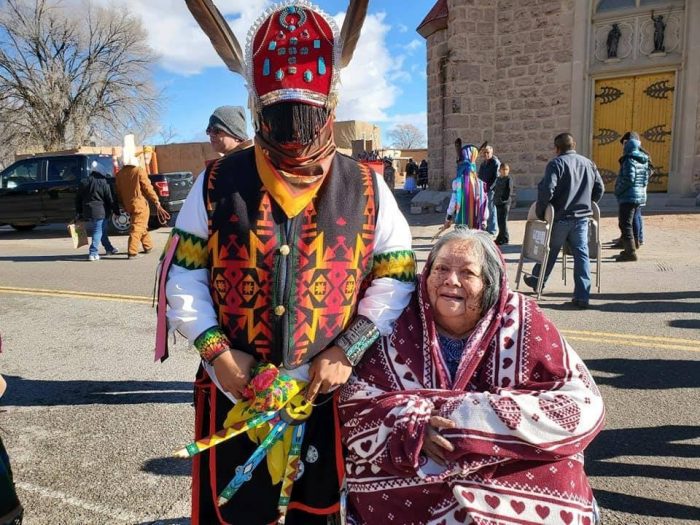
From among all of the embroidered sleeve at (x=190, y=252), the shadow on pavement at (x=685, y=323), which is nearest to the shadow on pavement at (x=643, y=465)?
the shadow on pavement at (x=685, y=323)

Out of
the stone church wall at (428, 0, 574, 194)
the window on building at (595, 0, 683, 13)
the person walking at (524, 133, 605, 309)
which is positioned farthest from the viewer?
the stone church wall at (428, 0, 574, 194)

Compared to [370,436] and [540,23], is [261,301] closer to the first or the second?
[370,436]

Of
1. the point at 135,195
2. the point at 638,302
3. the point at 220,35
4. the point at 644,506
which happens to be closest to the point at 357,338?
the point at 220,35

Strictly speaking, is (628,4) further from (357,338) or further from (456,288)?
(357,338)

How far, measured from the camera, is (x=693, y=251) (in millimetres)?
7656

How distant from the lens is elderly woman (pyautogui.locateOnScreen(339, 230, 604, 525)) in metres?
1.48

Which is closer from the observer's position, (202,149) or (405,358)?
(405,358)

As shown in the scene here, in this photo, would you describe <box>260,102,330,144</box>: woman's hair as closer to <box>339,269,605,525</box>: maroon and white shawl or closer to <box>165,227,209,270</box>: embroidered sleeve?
<box>165,227,209,270</box>: embroidered sleeve

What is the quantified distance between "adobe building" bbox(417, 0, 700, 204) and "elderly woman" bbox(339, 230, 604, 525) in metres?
11.7

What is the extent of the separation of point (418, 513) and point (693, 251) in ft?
25.7

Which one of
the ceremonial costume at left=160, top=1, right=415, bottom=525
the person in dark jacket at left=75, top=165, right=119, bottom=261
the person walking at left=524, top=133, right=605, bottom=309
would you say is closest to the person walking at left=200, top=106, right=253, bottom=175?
the ceremonial costume at left=160, top=1, right=415, bottom=525

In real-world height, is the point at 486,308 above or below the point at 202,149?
below

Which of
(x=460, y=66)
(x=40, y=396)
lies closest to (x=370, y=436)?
(x=40, y=396)

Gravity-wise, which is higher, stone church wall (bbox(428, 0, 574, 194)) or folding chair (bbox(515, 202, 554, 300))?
stone church wall (bbox(428, 0, 574, 194))
